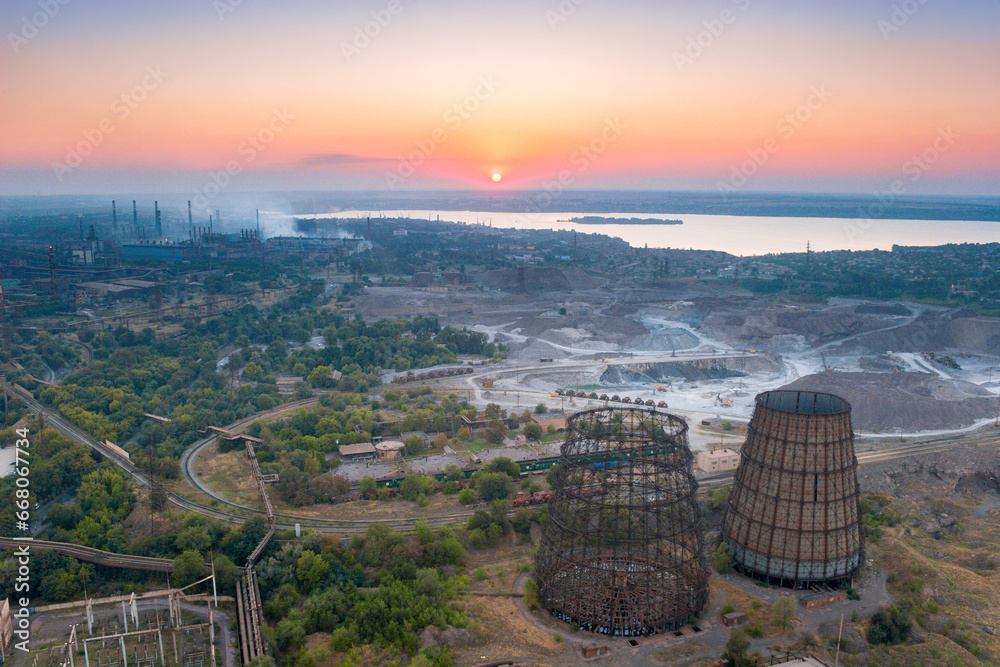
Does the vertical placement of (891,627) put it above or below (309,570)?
above

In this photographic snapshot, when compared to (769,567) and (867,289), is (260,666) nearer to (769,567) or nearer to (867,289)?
(769,567)

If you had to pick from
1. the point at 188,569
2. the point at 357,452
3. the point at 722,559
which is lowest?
the point at 188,569

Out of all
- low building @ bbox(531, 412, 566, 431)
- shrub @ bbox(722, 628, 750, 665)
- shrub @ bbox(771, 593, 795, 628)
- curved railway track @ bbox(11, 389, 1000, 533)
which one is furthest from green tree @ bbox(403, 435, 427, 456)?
shrub @ bbox(722, 628, 750, 665)

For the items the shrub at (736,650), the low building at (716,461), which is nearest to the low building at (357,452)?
the low building at (716,461)

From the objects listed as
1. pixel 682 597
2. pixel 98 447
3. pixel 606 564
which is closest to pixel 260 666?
pixel 606 564

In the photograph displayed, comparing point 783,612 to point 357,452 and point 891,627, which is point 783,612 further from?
point 357,452

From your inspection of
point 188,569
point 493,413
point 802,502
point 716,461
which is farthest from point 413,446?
point 802,502

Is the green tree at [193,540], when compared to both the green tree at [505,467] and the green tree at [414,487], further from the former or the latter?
the green tree at [505,467]
